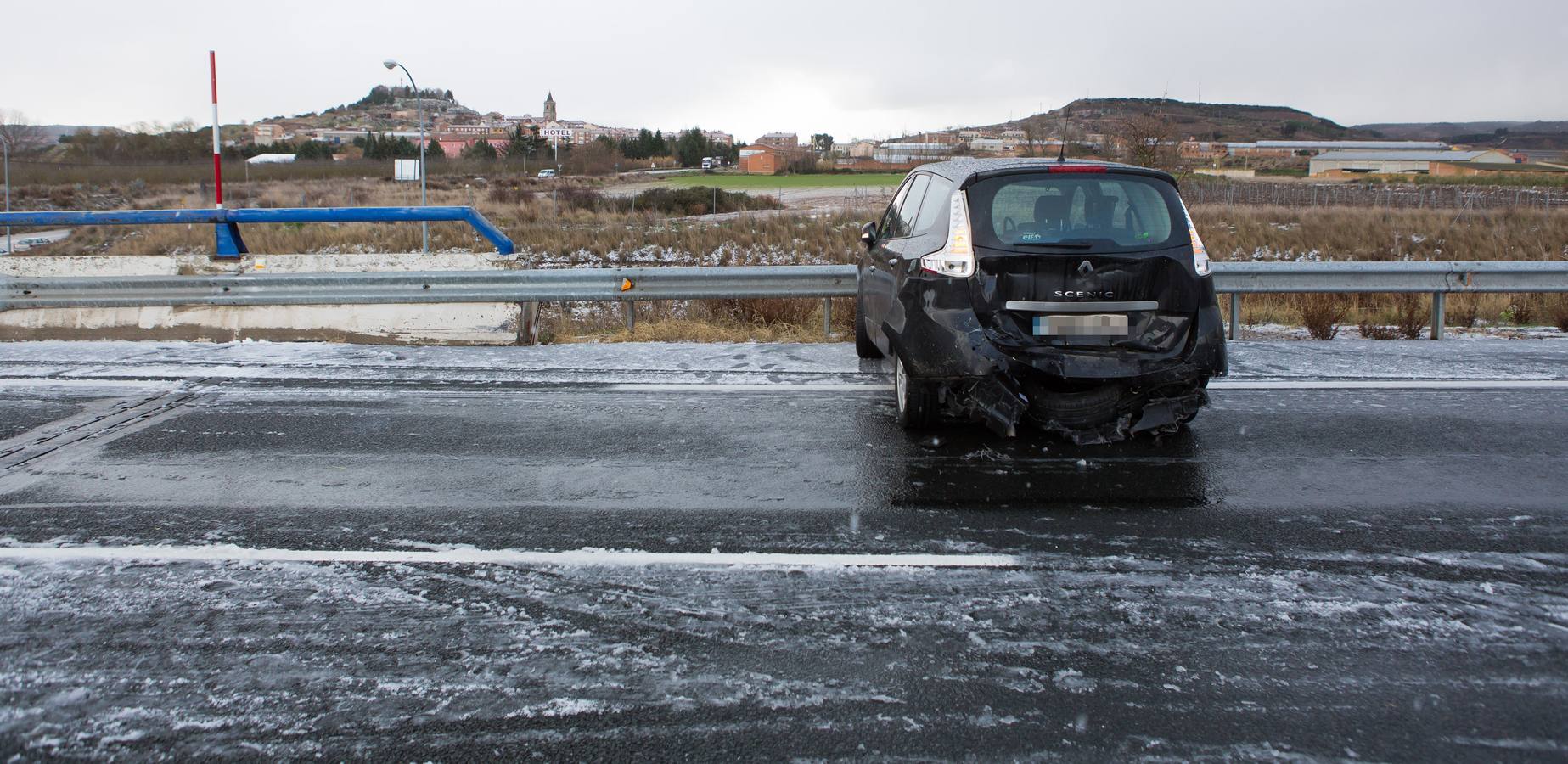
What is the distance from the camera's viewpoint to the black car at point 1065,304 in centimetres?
589

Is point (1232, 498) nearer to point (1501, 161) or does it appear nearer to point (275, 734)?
point (275, 734)

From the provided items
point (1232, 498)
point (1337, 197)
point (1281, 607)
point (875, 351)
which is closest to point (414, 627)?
point (1281, 607)

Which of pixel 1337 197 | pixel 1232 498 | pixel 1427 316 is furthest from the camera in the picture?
pixel 1337 197

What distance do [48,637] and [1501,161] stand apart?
7810 cm

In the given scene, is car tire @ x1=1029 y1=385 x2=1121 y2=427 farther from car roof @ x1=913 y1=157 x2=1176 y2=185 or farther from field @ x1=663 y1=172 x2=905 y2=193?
field @ x1=663 y1=172 x2=905 y2=193

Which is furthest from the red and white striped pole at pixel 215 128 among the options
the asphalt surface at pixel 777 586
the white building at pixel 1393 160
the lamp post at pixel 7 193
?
the white building at pixel 1393 160

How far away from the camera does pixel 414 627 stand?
3.78 metres

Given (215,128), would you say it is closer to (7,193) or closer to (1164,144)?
(1164,144)

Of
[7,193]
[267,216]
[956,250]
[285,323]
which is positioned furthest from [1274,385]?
[7,193]

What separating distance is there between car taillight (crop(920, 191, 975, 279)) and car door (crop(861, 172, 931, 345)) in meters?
0.49

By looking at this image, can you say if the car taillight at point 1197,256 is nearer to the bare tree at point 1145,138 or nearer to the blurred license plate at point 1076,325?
the blurred license plate at point 1076,325

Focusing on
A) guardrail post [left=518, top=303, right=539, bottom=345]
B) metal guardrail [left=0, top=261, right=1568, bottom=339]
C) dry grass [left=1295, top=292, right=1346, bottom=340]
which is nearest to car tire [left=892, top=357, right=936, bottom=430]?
metal guardrail [left=0, top=261, right=1568, bottom=339]

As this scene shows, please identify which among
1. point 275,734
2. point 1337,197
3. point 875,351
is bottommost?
point 275,734

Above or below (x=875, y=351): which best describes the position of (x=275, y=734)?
below
